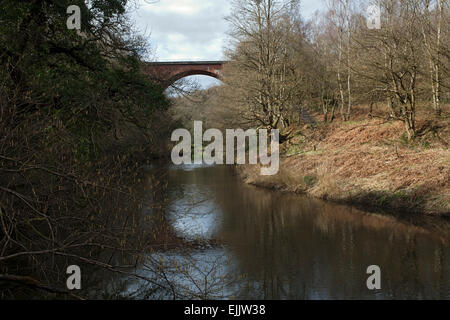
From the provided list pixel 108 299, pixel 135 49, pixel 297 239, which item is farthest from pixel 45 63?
pixel 297 239

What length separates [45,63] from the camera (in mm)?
8531

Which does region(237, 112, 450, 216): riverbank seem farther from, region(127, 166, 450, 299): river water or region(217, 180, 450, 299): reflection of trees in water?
region(217, 180, 450, 299): reflection of trees in water

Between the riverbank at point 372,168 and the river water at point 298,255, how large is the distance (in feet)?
2.33

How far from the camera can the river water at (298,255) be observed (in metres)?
6.40
